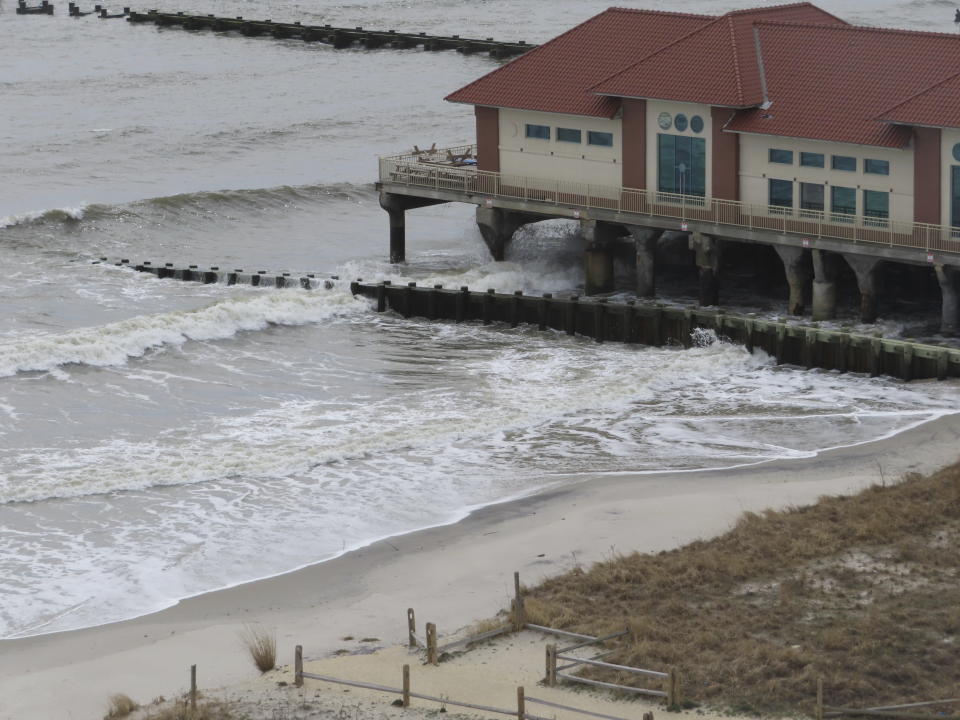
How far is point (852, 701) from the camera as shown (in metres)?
22.5

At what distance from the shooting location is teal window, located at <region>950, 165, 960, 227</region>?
4119cm

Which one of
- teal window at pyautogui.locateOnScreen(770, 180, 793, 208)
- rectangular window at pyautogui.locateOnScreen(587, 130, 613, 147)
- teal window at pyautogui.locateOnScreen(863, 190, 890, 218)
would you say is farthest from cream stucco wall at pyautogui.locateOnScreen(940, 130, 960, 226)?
rectangular window at pyautogui.locateOnScreen(587, 130, 613, 147)

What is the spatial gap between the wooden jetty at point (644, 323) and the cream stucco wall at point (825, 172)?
351 centimetres

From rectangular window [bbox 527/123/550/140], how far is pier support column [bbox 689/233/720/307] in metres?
5.52

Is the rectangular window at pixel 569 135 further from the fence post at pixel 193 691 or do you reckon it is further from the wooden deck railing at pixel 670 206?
the fence post at pixel 193 691

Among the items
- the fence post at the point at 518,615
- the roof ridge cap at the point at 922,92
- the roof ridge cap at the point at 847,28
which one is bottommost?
the fence post at the point at 518,615

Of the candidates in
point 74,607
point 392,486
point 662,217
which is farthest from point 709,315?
point 74,607

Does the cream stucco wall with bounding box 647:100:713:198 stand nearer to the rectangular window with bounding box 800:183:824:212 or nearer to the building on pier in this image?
the building on pier

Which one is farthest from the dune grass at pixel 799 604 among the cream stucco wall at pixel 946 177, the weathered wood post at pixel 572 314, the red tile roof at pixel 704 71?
the red tile roof at pixel 704 71

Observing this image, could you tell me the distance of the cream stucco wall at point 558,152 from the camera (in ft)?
154

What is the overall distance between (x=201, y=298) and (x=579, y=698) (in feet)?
95.5

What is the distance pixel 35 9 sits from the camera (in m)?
132

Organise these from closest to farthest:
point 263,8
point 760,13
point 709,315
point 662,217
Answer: point 709,315
point 662,217
point 760,13
point 263,8

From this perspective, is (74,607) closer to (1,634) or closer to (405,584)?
(1,634)
